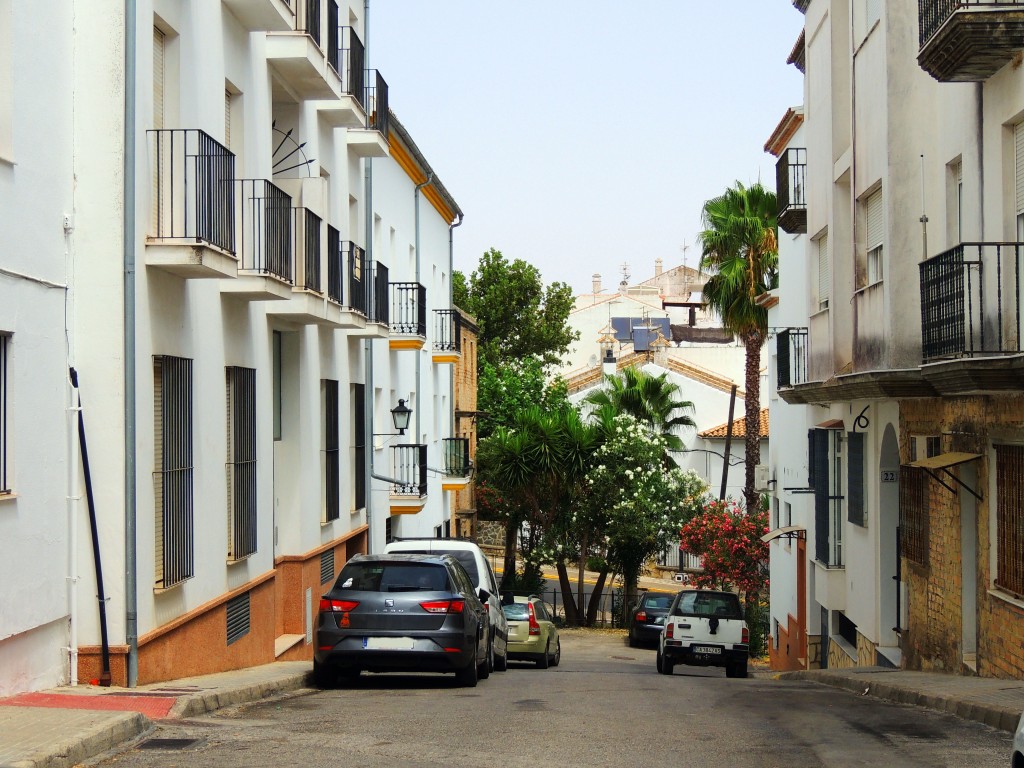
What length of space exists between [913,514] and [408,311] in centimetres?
1326

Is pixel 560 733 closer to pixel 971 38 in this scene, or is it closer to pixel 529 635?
pixel 971 38

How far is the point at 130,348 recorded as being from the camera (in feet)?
37.5

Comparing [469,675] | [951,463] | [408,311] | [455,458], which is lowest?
[469,675]

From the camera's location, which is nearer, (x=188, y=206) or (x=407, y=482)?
(x=188, y=206)

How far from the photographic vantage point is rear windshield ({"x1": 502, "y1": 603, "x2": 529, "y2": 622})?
23.7 meters

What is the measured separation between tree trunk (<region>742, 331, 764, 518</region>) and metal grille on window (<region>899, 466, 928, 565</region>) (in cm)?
1751

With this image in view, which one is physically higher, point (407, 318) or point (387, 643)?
point (407, 318)

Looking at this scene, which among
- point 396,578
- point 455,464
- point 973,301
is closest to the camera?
point 973,301

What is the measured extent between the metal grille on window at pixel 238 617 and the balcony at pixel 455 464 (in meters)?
18.0

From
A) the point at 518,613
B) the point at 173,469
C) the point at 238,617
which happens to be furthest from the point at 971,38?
the point at 518,613

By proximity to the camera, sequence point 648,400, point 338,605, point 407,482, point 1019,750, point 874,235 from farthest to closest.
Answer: point 648,400, point 407,482, point 874,235, point 338,605, point 1019,750

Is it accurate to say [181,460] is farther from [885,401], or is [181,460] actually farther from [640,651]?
[640,651]

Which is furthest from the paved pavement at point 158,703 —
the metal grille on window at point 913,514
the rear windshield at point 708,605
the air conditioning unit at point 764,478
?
the air conditioning unit at point 764,478

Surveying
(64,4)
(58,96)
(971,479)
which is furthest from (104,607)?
(971,479)
